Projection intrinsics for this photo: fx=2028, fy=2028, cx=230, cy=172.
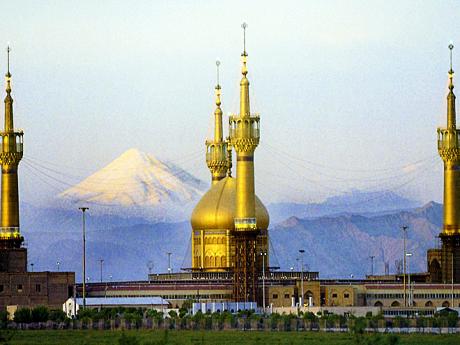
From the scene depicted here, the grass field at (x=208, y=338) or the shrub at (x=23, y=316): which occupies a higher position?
the shrub at (x=23, y=316)

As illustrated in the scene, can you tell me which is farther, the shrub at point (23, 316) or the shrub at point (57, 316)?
the shrub at point (23, 316)

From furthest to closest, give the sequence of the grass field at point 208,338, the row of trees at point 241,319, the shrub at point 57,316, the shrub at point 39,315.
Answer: the shrub at point 39,315, the shrub at point 57,316, the row of trees at point 241,319, the grass field at point 208,338

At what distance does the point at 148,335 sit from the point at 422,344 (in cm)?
2240

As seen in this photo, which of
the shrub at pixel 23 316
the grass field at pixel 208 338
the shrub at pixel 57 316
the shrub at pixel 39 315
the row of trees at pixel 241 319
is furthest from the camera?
the shrub at pixel 39 315

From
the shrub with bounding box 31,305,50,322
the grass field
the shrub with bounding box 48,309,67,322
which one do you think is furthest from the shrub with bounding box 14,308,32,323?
the grass field

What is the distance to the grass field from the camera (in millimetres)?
149625

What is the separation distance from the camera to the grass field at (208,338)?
491ft

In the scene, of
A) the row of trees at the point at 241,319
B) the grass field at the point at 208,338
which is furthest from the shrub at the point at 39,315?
the grass field at the point at 208,338

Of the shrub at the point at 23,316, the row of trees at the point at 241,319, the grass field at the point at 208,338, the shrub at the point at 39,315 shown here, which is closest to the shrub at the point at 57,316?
the row of trees at the point at 241,319

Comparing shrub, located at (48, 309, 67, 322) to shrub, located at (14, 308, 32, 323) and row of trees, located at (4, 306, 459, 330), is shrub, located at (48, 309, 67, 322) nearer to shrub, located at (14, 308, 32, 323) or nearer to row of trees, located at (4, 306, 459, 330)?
row of trees, located at (4, 306, 459, 330)

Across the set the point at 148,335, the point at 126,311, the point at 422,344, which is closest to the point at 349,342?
the point at 422,344

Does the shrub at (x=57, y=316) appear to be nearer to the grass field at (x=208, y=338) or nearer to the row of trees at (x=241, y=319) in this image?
the row of trees at (x=241, y=319)

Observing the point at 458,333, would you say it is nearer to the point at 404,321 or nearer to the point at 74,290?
the point at 404,321

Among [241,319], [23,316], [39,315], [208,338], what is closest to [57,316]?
[39,315]
